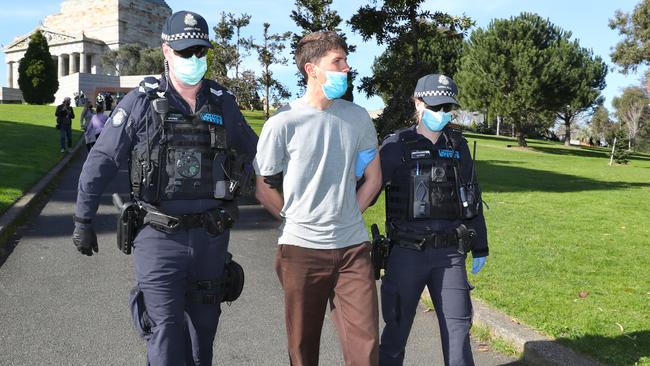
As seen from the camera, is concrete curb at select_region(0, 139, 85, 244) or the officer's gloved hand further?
concrete curb at select_region(0, 139, 85, 244)

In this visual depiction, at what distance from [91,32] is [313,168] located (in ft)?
384

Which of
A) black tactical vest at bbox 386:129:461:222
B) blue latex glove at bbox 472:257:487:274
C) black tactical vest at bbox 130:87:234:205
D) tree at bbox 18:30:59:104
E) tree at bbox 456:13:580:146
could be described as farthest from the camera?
tree at bbox 18:30:59:104

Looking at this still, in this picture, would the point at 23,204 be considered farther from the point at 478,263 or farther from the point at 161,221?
the point at 478,263

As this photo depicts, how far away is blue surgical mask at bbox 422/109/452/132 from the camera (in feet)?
12.2

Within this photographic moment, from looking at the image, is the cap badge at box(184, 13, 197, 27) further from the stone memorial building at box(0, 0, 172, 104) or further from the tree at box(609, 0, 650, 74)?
the stone memorial building at box(0, 0, 172, 104)

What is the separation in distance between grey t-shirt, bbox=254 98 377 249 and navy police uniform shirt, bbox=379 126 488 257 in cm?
54

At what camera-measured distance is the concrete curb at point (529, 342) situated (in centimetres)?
423

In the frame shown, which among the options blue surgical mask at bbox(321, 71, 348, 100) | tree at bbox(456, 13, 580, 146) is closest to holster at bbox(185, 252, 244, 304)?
blue surgical mask at bbox(321, 71, 348, 100)

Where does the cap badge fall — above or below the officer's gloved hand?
above

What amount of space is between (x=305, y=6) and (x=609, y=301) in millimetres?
32676

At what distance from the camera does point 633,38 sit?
119ft

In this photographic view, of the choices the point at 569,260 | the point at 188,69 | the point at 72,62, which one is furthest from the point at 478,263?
the point at 72,62

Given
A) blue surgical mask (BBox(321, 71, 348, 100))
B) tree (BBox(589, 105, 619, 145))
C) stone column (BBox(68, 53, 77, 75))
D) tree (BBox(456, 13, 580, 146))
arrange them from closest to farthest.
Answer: blue surgical mask (BBox(321, 71, 348, 100)), tree (BBox(456, 13, 580, 146)), tree (BBox(589, 105, 619, 145)), stone column (BBox(68, 53, 77, 75))

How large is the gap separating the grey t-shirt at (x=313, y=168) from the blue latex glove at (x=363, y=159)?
75 millimetres
